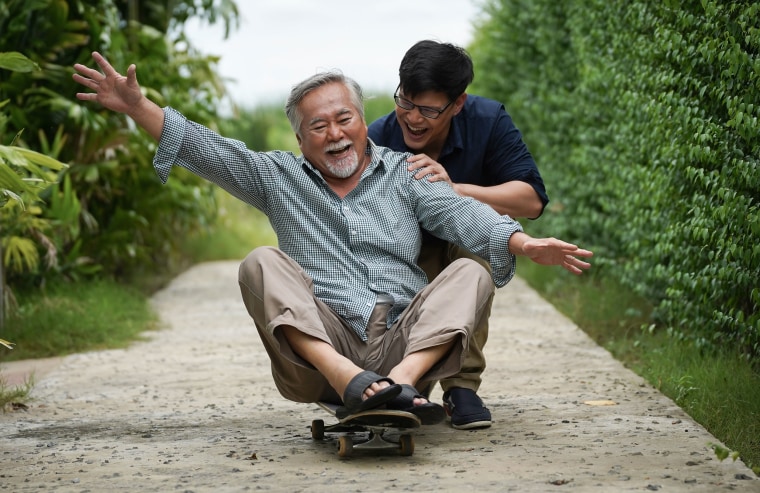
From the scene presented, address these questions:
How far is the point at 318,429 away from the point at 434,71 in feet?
4.93

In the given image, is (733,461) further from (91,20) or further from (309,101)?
(91,20)

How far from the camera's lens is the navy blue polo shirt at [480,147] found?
4.71 metres

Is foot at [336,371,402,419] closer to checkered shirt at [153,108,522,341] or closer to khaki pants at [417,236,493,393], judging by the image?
checkered shirt at [153,108,522,341]

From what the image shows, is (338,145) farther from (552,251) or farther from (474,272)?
(552,251)

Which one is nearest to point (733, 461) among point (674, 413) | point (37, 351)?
point (674, 413)

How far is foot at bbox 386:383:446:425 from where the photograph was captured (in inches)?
138

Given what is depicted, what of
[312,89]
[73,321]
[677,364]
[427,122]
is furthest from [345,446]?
[73,321]

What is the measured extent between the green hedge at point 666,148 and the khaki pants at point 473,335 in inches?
39.9

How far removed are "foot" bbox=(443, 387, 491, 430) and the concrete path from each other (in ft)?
0.19

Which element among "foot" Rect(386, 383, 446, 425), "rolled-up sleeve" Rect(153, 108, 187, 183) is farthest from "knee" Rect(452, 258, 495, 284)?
"rolled-up sleeve" Rect(153, 108, 187, 183)

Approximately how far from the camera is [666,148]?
16.8 ft

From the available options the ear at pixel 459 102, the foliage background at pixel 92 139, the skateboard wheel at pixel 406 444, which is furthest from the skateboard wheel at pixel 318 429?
the foliage background at pixel 92 139

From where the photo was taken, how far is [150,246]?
975cm

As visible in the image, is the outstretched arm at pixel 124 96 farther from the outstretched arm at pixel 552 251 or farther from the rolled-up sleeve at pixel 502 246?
the outstretched arm at pixel 552 251
